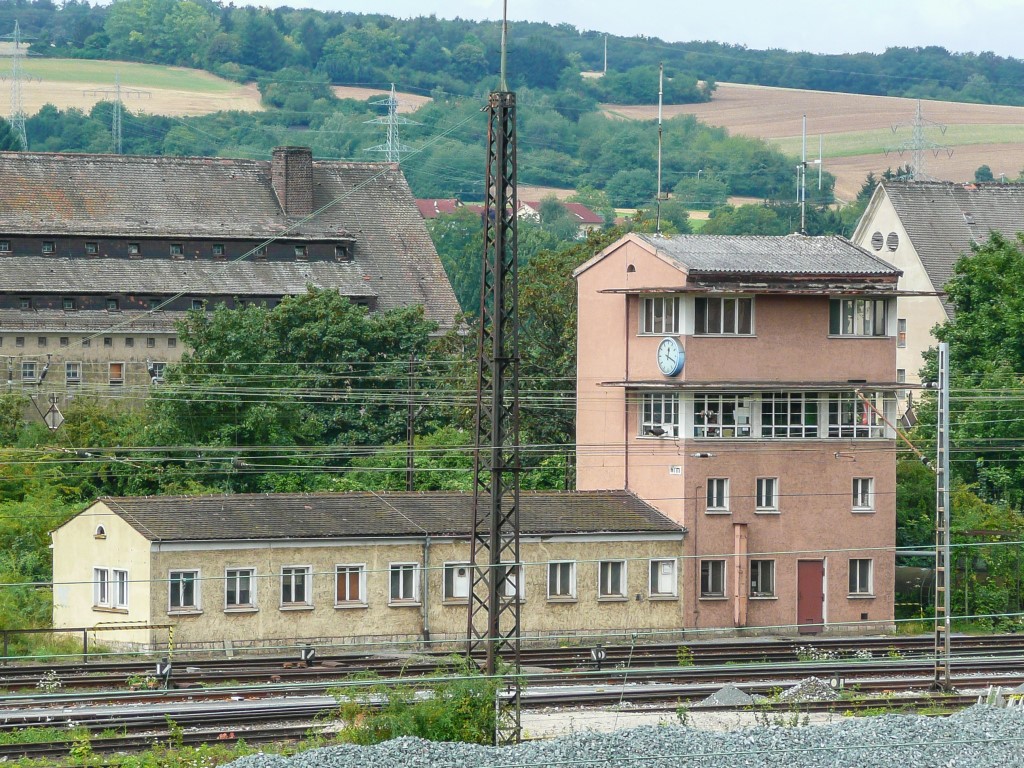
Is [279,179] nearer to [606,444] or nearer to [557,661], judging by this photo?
[606,444]

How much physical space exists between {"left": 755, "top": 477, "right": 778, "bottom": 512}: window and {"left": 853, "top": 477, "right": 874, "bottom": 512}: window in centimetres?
240

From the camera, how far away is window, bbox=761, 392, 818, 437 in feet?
153

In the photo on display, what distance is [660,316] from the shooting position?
4675 centimetres

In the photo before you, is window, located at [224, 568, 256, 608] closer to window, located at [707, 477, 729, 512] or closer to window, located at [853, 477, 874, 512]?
window, located at [707, 477, 729, 512]

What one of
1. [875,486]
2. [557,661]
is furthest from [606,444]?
[557,661]

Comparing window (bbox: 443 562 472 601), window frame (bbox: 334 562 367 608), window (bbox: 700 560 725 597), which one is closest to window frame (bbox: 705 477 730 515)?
window (bbox: 700 560 725 597)

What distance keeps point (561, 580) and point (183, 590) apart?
9.65 m

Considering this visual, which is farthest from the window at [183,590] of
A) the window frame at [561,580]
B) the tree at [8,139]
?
Answer: the tree at [8,139]

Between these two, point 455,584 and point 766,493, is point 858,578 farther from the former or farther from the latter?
point 455,584

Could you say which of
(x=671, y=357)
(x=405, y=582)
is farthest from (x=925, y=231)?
(x=405, y=582)

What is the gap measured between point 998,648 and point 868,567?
6.00m

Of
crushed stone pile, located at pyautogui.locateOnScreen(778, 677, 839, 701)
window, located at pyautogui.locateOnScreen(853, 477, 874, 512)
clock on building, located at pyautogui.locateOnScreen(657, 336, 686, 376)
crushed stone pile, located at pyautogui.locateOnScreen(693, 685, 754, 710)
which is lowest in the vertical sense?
crushed stone pile, located at pyautogui.locateOnScreen(778, 677, 839, 701)

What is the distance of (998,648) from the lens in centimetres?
4197

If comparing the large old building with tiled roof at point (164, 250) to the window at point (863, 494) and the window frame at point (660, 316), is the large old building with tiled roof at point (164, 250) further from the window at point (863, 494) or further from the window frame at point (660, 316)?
the window at point (863, 494)
